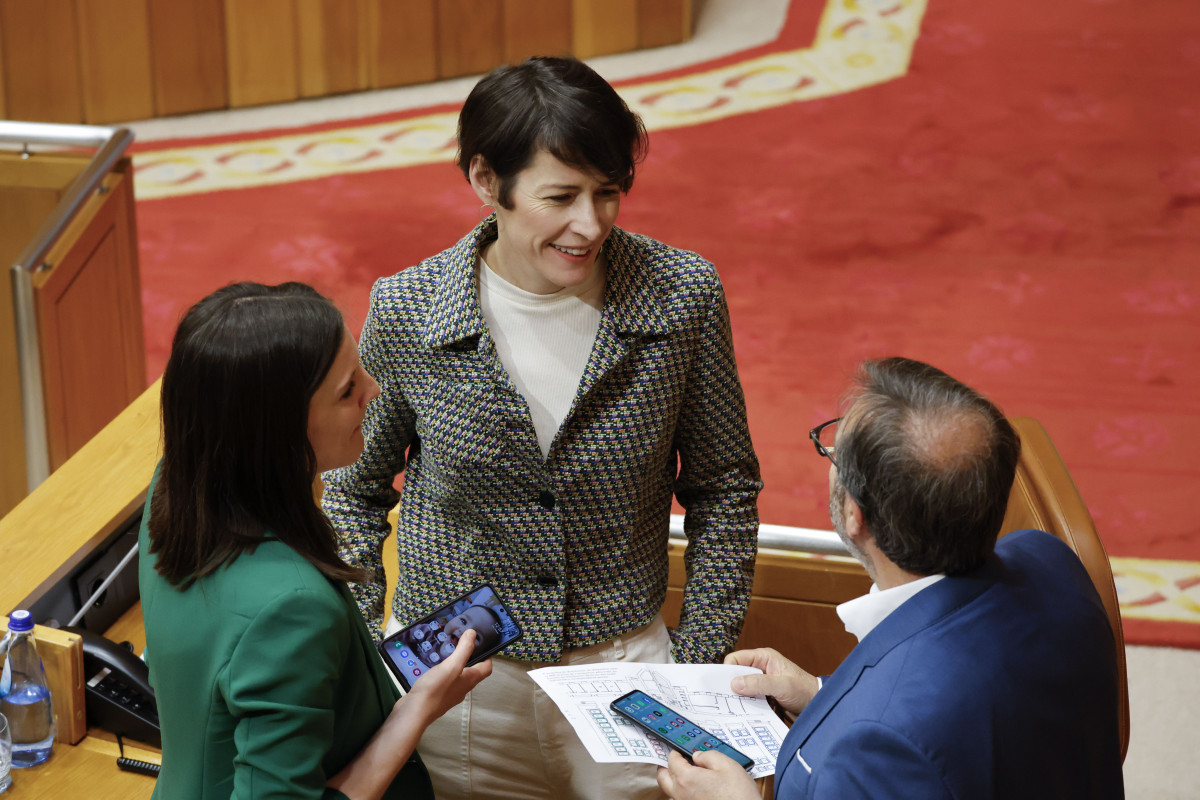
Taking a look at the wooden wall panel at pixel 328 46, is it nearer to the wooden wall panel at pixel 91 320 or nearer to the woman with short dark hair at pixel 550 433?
the wooden wall panel at pixel 91 320

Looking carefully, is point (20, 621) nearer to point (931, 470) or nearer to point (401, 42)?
point (931, 470)

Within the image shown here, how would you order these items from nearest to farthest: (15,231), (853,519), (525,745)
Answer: (853,519) → (525,745) → (15,231)

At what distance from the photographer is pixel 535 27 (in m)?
6.70

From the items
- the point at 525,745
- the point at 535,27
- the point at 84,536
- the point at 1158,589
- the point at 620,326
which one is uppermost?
the point at 620,326

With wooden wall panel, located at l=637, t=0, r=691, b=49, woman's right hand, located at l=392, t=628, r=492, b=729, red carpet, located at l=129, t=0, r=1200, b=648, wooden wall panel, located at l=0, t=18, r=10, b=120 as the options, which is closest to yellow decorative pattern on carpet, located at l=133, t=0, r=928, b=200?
red carpet, located at l=129, t=0, r=1200, b=648

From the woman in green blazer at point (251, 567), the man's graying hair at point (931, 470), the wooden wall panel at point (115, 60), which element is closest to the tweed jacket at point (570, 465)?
the woman in green blazer at point (251, 567)

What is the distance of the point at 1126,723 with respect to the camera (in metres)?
2.02

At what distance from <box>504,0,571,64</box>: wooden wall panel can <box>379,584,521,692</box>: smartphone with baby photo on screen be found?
529 cm

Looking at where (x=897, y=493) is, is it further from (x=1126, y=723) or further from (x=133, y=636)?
(x=133, y=636)

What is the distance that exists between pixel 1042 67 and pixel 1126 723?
17.0 ft

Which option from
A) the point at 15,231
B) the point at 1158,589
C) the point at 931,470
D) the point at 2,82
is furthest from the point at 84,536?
the point at 2,82

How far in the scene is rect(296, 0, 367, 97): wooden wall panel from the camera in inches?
259

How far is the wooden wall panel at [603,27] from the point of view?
6.69m

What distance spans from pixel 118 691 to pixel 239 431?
894 mm
